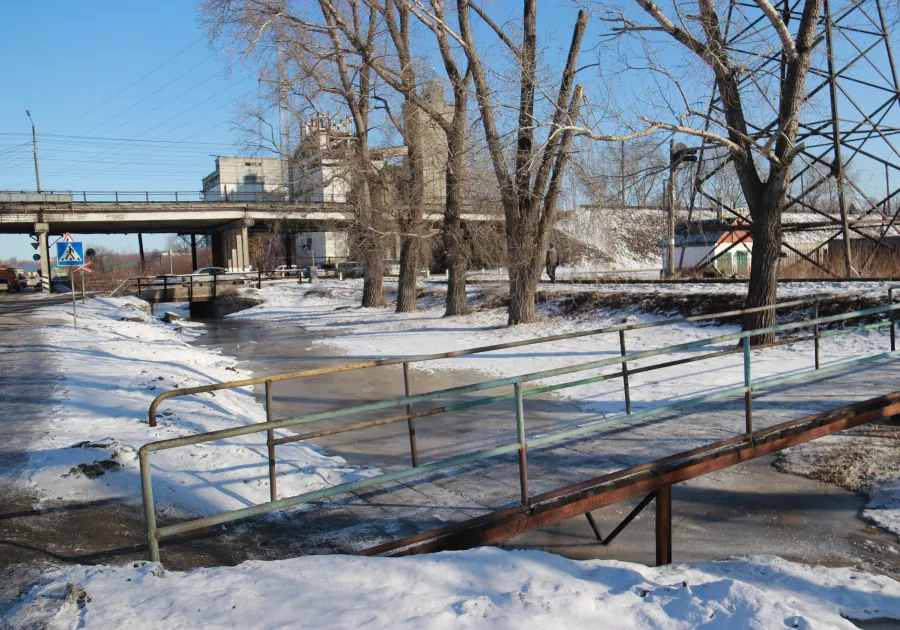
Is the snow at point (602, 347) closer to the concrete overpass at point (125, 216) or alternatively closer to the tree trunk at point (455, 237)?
the tree trunk at point (455, 237)

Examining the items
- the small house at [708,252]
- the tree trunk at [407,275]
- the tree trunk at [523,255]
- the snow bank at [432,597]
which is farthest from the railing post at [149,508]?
the small house at [708,252]

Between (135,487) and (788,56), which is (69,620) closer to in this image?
(135,487)

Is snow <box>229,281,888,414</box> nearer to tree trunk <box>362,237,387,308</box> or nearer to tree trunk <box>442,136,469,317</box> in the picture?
tree trunk <box>442,136,469,317</box>

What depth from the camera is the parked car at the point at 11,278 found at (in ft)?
161

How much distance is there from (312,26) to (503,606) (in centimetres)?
1827

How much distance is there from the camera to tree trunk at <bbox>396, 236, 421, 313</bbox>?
79.4ft

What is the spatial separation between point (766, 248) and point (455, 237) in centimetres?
1021

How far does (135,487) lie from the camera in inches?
232

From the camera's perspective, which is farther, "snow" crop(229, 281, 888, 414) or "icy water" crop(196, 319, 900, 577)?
"snow" crop(229, 281, 888, 414)

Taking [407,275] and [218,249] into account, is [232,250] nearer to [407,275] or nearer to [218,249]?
[218,249]

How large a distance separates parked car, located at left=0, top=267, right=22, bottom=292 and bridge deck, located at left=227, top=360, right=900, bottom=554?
50444 millimetres

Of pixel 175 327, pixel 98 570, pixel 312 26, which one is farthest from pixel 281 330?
pixel 98 570

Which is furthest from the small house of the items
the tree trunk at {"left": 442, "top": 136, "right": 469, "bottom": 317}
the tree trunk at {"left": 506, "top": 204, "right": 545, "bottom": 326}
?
the tree trunk at {"left": 506, "top": 204, "right": 545, "bottom": 326}

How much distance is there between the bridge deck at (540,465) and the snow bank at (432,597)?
861mm
